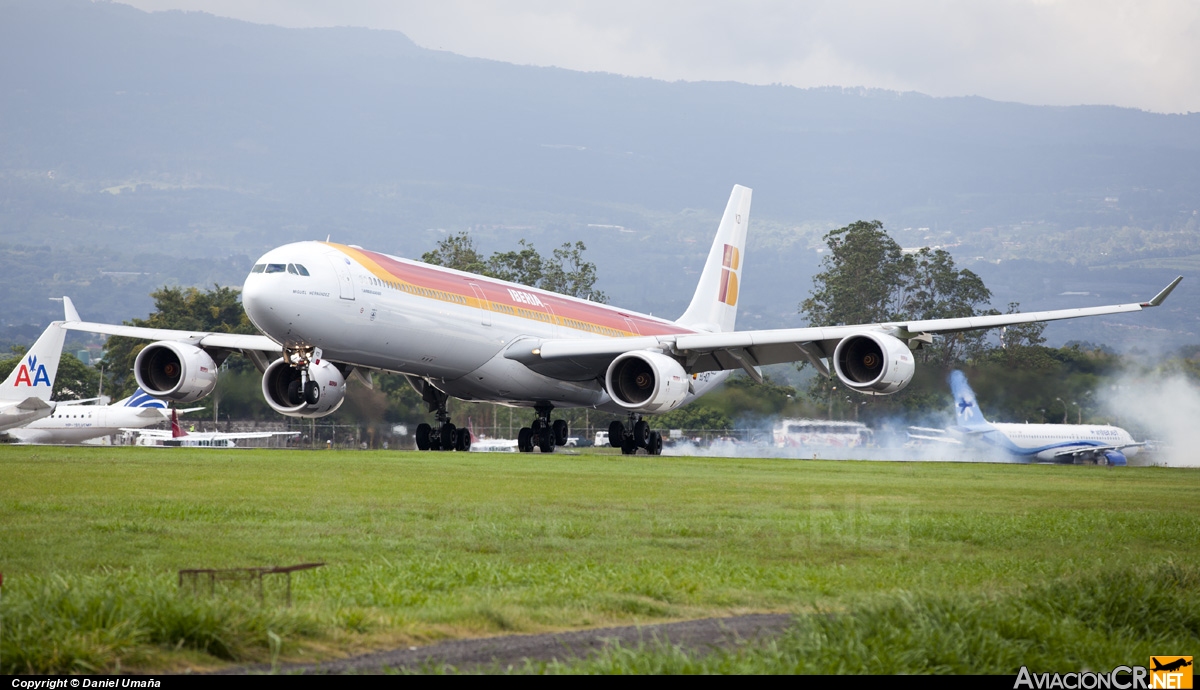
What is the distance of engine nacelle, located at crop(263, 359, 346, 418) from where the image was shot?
106 ft

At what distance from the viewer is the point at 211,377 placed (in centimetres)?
3322

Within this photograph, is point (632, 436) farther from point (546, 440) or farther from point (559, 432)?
point (546, 440)

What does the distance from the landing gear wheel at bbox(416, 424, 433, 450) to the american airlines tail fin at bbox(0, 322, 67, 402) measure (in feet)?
38.2

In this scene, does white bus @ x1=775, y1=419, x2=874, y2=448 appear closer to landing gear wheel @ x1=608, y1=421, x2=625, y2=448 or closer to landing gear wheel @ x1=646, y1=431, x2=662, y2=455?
landing gear wheel @ x1=646, y1=431, x2=662, y2=455

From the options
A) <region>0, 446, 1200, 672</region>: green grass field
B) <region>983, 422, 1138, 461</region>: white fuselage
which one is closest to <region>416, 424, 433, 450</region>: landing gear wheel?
<region>0, 446, 1200, 672</region>: green grass field

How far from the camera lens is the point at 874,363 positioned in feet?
103

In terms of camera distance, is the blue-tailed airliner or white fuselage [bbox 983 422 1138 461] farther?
white fuselage [bbox 983 422 1138 461]

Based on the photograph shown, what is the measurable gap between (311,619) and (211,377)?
27281 mm

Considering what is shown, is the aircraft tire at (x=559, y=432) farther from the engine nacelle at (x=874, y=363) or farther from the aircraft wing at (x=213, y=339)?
the engine nacelle at (x=874, y=363)

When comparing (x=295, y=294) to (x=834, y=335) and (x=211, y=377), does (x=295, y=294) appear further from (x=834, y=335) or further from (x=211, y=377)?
(x=834, y=335)

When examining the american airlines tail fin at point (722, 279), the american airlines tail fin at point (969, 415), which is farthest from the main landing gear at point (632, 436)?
the american airlines tail fin at point (969, 415)

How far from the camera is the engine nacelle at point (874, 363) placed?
3061cm

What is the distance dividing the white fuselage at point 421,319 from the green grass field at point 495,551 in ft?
22.4

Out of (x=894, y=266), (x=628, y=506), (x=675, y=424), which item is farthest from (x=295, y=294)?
(x=894, y=266)
